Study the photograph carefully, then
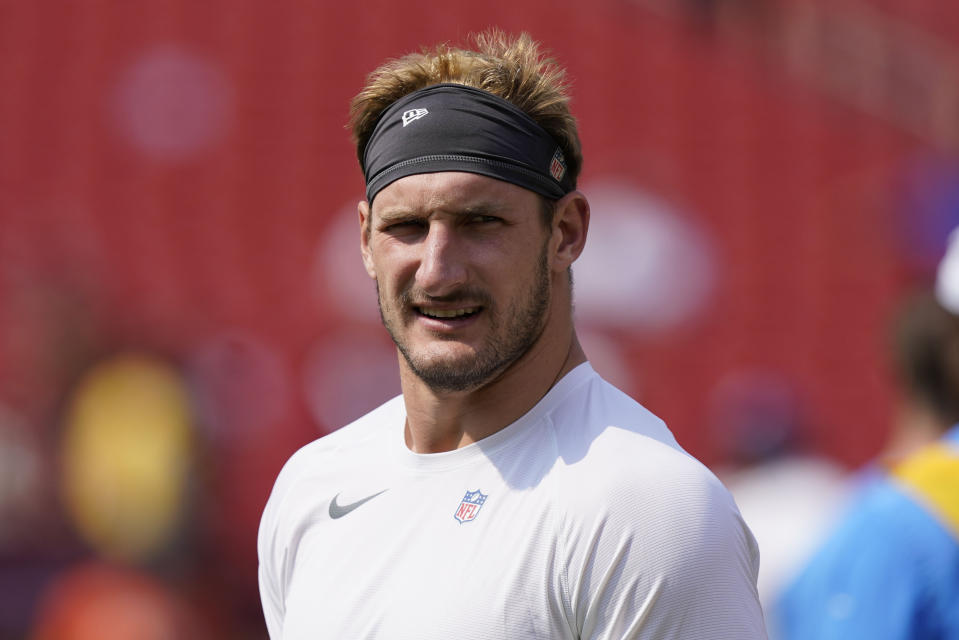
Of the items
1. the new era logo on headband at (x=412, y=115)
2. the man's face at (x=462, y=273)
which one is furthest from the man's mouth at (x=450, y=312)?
the new era logo on headband at (x=412, y=115)

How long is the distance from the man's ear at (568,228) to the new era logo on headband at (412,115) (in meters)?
0.29

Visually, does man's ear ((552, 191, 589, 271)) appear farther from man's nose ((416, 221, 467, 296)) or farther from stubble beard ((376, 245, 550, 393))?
man's nose ((416, 221, 467, 296))

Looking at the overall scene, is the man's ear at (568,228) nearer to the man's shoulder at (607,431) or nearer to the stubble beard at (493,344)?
the stubble beard at (493,344)

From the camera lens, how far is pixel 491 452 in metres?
2.10

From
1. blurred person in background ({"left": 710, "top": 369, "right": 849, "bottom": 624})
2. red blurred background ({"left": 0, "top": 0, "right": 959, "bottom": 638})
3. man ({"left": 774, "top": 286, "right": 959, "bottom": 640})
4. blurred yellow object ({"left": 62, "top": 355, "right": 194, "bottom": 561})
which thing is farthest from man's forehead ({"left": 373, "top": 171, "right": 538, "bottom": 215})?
red blurred background ({"left": 0, "top": 0, "right": 959, "bottom": 638})

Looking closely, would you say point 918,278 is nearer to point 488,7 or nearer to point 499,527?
point 488,7

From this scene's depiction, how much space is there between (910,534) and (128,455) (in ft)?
13.4

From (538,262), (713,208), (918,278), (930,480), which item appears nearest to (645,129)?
(713,208)

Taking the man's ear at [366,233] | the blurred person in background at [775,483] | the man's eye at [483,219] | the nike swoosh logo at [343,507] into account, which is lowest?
the blurred person in background at [775,483]

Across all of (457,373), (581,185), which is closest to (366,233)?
(457,373)

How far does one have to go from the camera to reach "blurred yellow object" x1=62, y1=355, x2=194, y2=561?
218 inches

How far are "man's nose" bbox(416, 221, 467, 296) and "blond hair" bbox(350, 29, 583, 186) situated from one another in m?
0.29

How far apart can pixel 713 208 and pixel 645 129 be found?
0.84m

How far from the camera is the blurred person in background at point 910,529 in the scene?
2604mm
